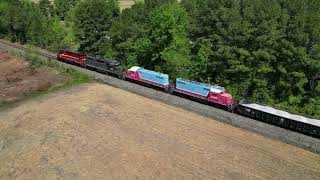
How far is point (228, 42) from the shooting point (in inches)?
2073

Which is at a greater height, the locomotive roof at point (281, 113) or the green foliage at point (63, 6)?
the green foliage at point (63, 6)

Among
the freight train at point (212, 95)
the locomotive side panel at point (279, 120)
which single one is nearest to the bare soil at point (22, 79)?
the freight train at point (212, 95)

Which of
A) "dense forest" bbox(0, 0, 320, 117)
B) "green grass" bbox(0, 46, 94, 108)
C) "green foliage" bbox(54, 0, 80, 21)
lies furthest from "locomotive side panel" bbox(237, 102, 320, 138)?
"green foliage" bbox(54, 0, 80, 21)

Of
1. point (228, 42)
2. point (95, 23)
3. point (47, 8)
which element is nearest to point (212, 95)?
point (228, 42)

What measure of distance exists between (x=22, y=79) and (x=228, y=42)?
1454 inches

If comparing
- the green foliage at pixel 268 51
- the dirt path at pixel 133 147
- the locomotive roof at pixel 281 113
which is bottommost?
the dirt path at pixel 133 147

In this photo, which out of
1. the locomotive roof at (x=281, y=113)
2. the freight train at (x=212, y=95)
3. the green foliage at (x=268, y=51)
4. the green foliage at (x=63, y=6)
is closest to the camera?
the locomotive roof at (x=281, y=113)

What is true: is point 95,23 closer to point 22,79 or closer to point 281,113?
point 22,79

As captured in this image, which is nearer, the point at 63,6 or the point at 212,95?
the point at 212,95

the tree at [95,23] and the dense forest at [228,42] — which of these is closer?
the dense forest at [228,42]

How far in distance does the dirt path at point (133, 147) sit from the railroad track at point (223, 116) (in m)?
1.31

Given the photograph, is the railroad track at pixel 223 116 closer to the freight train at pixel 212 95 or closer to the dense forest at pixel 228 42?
the freight train at pixel 212 95

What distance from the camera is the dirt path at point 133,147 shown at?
1319 inches

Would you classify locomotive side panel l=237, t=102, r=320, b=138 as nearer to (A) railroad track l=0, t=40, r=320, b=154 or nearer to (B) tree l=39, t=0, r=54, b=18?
(A) railroad track l=0, t=40, r=320, b=154
